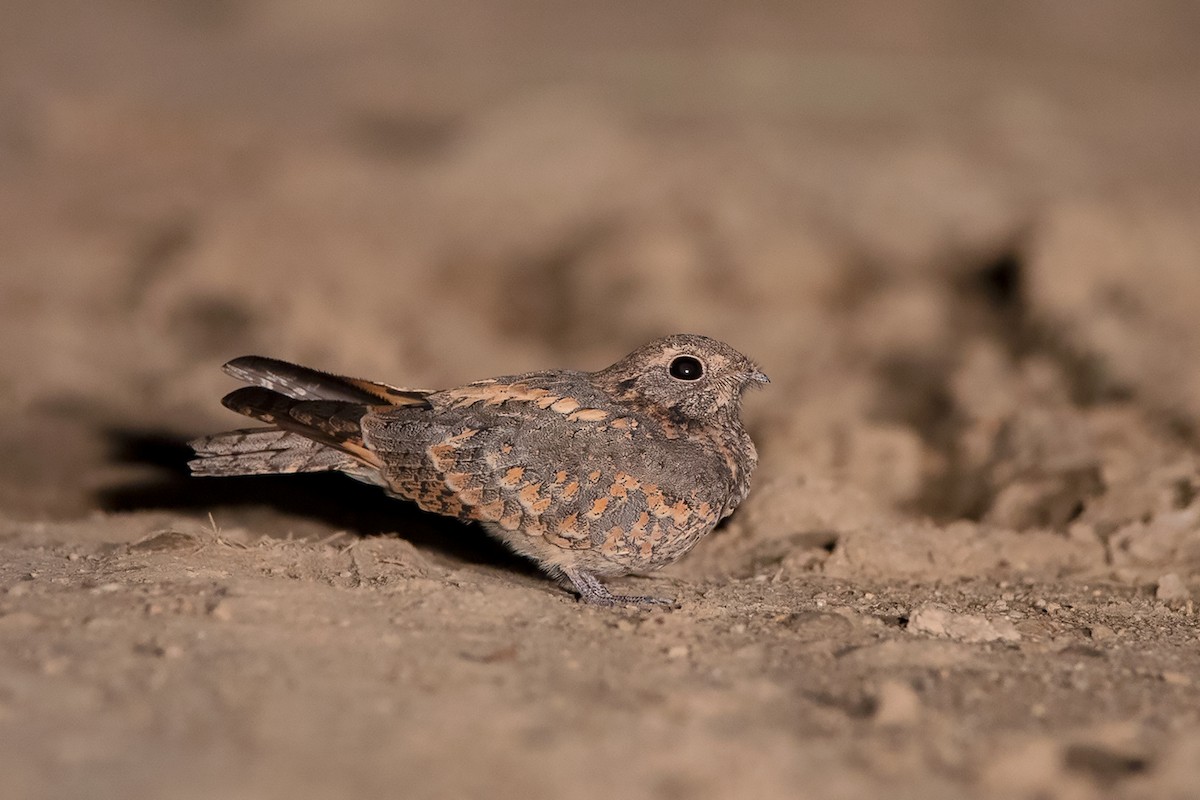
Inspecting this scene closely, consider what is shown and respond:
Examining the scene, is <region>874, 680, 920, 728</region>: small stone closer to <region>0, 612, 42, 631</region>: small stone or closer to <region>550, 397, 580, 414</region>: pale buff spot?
<region>550, 397, 580, 414</region>: pale buff spot

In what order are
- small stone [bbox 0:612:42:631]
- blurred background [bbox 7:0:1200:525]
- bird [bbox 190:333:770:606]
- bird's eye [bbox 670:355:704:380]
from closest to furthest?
1. small stone [bbox 0:612:42:631]
2. bird [bbox 190:333:770:606]
3. bird's eye [bbox 670:355:704:380]
4. blurred background [bbox 7:0:1200:525]

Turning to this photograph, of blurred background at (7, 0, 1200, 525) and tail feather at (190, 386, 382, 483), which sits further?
blurred background at (7, 0, 1200, 525)

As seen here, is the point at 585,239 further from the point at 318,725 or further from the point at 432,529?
the point at 318,725

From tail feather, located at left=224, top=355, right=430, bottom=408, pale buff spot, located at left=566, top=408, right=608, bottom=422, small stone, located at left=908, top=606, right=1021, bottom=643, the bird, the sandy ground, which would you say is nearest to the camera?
the sandy ground

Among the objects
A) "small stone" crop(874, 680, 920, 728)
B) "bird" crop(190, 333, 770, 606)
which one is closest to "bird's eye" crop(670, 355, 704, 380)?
"bird" crop(190, 333, 770, 606)

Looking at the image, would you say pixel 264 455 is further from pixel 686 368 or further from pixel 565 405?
pixel 686 368

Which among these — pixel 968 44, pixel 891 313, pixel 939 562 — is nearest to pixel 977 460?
pixel 939 562

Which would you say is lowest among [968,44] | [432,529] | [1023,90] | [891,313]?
[432,529]
